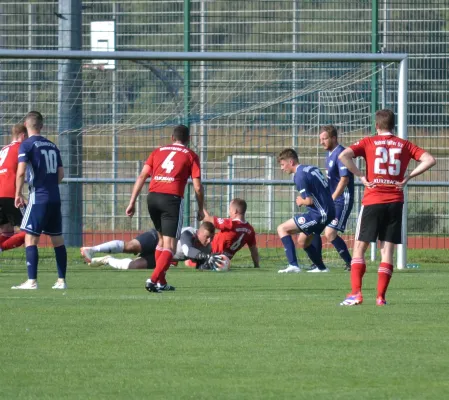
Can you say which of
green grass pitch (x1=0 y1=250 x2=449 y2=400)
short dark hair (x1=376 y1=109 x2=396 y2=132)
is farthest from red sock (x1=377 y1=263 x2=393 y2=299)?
short dark hair (x1=376 y1=109 x2=396 y2=132)

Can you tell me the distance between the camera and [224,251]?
17047 millimetres

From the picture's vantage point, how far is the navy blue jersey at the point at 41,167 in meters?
12.3

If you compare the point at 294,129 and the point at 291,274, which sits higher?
the point at 294,129

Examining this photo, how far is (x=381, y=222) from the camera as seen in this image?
1041 centimetres

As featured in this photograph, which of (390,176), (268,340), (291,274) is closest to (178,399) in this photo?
(268,340)

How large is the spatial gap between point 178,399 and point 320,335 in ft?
8.40

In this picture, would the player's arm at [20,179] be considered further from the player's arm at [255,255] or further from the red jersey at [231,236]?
the player's arm at [255,255]

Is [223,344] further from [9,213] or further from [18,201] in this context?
[9,213]

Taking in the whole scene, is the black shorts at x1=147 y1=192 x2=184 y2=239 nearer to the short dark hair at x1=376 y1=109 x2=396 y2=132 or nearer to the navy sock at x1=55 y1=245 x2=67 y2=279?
the navy sock at x1=55 y1=245 x2=67 y2=279

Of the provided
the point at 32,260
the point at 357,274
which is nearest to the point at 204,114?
the point at 32,260

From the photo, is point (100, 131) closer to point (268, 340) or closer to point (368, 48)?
point (368, 48)

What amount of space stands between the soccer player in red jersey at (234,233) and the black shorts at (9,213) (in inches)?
110

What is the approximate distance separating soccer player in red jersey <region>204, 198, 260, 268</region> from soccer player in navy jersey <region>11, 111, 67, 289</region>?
459 cm

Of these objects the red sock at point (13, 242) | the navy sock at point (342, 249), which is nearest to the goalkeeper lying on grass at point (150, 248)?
the red sock at point (13, 242)
